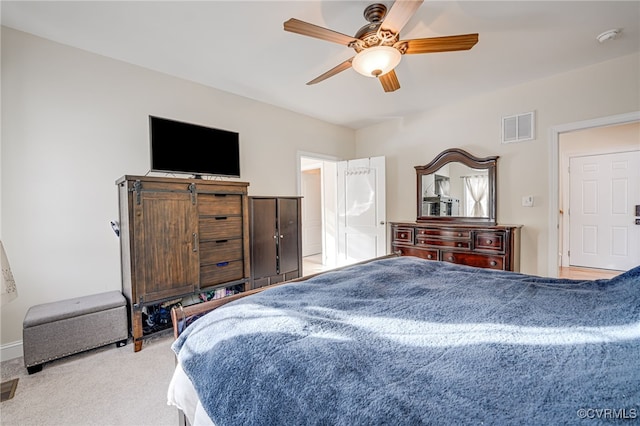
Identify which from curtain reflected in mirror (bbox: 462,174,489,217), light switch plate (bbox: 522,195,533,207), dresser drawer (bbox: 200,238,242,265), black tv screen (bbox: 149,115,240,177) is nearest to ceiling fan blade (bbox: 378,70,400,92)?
black tv screen (bbox: 149,115,240,177)

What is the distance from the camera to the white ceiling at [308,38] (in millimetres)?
2078

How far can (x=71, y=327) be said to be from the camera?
218 centimetres

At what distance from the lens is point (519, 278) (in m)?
1.68

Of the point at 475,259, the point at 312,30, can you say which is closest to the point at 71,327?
the point at 312,30

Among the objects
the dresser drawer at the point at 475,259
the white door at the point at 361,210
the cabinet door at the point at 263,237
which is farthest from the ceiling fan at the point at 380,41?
the white door at the point at 361,210

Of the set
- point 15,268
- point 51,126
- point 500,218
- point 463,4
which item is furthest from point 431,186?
point 15,268

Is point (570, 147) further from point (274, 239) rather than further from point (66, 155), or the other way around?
point (66, 155)

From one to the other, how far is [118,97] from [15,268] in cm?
177

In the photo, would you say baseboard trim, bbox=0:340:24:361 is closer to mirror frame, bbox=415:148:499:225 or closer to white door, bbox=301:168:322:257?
mirror frame, bbox=415:148:499:225

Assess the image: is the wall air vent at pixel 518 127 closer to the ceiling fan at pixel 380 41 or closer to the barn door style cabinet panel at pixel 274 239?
the ceiling fan at pixel 380 41

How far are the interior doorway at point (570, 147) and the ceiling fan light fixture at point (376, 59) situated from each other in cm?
261

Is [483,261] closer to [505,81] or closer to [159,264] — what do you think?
[505,81]

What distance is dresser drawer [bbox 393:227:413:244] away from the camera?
13.1ft

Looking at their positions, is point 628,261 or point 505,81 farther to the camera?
point 628,261
